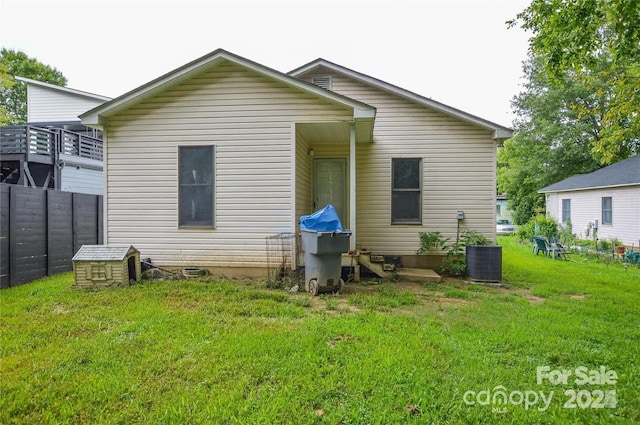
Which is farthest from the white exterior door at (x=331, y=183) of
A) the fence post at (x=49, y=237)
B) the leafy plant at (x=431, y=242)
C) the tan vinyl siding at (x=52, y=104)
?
the tan vinyl siding at (x=52, y=104)

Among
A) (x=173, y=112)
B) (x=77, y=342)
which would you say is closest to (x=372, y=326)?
(x=77, y=342)

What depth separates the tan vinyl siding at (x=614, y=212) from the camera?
Answer: 1114 centimetres

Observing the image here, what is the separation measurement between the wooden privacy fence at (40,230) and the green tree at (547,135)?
22641mm

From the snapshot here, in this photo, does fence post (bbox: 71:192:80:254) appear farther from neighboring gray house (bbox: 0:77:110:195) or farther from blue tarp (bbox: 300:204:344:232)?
neighboring gray house (bbox: 0:77:110:195)

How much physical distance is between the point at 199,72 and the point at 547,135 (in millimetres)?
21942

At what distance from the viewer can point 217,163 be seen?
6.17m

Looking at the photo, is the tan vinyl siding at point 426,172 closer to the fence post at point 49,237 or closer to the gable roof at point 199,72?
the gable roof at point 199,72

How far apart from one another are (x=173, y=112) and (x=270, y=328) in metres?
4.88

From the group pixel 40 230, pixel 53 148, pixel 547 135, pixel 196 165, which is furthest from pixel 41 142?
pixel 547 135

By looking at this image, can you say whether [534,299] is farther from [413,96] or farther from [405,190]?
[413,96]

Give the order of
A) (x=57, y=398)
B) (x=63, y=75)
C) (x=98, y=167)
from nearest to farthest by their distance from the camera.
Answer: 1. (x=57, y=398)
2. (x=98, y=167)
3. (x=63, y=75)

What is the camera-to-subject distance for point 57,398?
2.25 meters

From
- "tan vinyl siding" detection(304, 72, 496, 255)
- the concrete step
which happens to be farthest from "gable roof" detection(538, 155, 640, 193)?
the concrete step

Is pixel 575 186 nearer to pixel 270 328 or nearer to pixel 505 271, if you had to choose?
pixel 505 271
